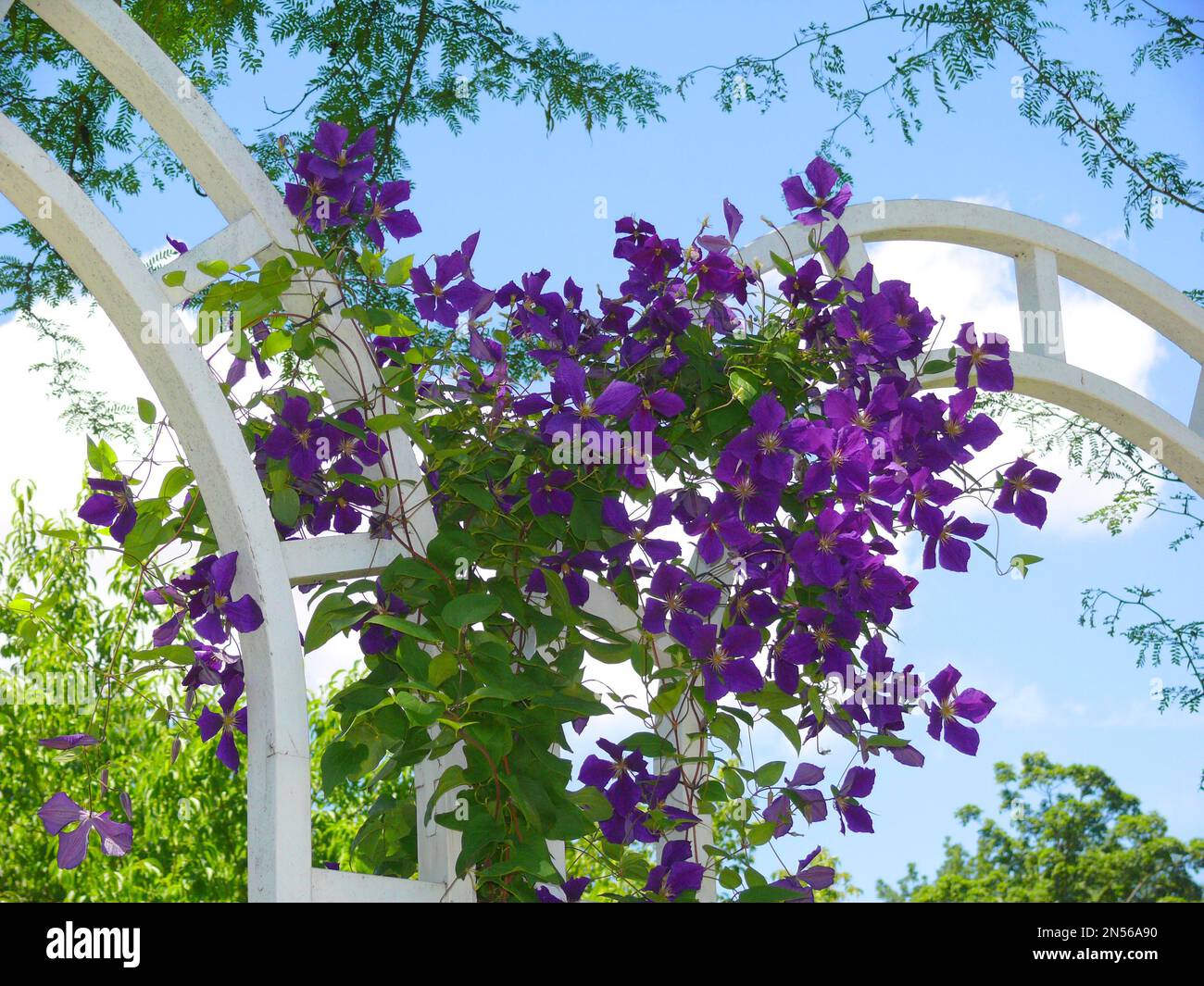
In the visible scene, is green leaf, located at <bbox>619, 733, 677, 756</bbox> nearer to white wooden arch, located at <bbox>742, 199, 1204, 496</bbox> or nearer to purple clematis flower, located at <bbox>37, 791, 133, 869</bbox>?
purple clematis flower, located at <bbox>37, 791, 133, 869</bbox>

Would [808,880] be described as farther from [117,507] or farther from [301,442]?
[117,507]

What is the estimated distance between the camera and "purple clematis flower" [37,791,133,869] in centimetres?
156

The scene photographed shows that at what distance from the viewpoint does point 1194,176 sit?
4.75 metres

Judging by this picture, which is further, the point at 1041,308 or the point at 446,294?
the point at 1041,308

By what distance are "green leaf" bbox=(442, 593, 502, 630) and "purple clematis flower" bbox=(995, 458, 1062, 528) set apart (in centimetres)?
93

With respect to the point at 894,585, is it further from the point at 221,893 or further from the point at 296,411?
the point at 221,893

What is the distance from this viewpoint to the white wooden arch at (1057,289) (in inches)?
98.5

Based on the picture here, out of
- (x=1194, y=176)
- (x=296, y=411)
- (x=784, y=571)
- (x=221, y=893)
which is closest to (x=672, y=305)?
(x=784, y=571)

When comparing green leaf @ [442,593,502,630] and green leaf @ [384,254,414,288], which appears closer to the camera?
green leaf @ [442,593,502,630]

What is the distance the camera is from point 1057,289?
273 centimetres

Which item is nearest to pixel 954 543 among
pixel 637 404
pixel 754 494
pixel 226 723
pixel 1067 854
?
pixel 754 494

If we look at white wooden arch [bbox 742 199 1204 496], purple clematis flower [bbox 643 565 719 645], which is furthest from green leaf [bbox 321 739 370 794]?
white wooden arch [bbox 742 199 1204 496]

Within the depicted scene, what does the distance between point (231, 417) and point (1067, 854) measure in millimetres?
18289

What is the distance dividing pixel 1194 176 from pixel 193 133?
4234 millimetres
